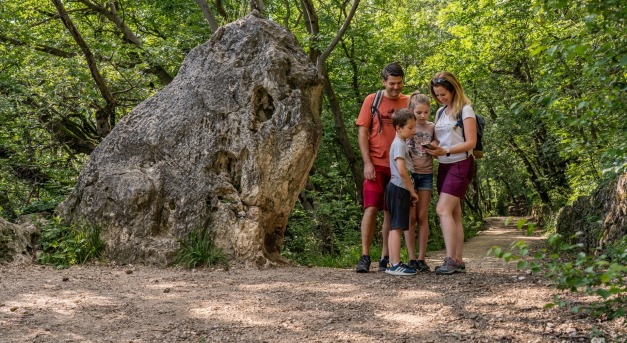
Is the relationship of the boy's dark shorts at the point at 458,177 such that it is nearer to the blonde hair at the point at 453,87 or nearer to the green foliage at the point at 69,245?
the blonde hair at the point at 453,87

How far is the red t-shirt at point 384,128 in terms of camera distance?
5.72 m

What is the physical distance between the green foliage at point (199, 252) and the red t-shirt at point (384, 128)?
1976 mm

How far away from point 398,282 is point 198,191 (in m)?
2.61

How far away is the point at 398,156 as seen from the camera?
5293 mm

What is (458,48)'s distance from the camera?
56.1ft

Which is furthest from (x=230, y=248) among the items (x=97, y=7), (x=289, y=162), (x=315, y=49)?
(x=97, y=7)

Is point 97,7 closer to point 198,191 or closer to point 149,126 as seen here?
point 149,126

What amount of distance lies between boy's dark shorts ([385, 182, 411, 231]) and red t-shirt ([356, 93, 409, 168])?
1.35 ft

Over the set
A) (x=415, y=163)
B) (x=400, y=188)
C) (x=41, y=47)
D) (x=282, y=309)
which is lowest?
(x=282, y=309)

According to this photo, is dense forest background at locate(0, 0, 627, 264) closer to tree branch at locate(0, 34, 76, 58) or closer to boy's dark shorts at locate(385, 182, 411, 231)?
tree branch at locate(0, 34, 76, 58)

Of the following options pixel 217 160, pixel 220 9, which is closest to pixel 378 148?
pixel 217 160

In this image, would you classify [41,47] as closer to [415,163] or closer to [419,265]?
[415,163]

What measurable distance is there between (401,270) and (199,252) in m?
2.21

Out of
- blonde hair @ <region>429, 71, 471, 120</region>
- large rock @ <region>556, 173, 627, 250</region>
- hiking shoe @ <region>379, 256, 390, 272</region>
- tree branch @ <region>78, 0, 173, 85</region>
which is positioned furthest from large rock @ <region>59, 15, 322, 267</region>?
tree branch @ <region>78, 0, 173, 85</region>
